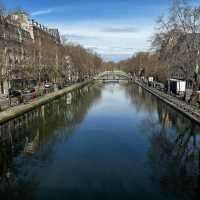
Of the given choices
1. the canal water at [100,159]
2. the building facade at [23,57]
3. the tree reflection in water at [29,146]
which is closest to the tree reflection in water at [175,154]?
the canal water at [100,159]

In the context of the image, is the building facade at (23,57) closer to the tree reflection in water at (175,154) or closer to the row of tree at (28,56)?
the row of tree at (28,56)

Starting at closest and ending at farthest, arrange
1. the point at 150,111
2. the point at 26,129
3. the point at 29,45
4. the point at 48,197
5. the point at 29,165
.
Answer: the point at 48,197, the point at 29,165, the point at 26,129, the point at 150,111, the point at 29,45

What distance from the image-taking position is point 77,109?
48781 mm

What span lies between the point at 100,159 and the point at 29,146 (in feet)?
22.9

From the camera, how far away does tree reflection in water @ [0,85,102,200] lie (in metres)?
17.8

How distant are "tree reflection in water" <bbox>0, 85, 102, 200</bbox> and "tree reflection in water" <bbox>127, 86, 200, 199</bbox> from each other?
6997 millimetres

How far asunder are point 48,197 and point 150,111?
105 feet

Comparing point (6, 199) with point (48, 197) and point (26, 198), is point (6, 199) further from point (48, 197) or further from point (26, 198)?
point (48, 197)

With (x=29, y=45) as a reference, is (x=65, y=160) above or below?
below

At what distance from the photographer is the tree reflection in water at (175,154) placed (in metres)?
17.2

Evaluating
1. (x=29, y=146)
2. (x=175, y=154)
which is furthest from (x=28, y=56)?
(x=175, y=154)

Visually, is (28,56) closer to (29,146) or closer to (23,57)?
(23,57)

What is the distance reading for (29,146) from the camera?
26.5 metres

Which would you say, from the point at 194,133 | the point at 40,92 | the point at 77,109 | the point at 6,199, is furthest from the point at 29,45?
the point at 6,199
